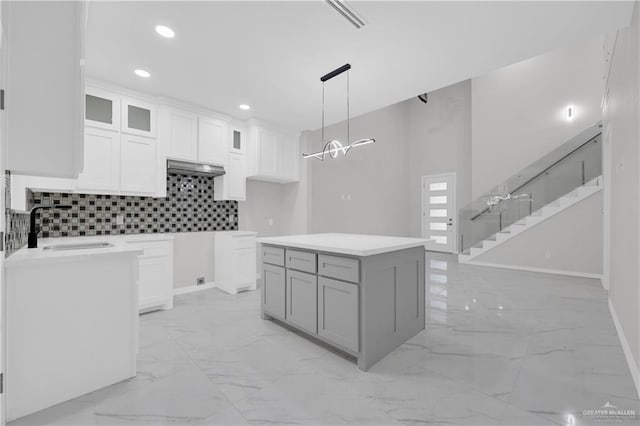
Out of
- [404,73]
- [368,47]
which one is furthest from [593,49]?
[368,47]

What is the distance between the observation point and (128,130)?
351 cm

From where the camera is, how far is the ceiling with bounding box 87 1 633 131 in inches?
88.2

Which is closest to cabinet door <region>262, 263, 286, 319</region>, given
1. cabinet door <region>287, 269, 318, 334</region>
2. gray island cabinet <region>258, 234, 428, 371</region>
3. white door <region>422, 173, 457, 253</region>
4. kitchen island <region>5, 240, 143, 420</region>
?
gray island cabinet <region>258, 234, 428, 371</region>

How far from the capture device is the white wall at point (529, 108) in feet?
19.4

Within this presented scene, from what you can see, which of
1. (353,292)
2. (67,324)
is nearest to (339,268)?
(353,292)

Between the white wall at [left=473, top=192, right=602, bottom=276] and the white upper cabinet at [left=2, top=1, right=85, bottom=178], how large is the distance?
7.03 metres

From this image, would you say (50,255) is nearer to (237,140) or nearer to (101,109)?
(101,109)

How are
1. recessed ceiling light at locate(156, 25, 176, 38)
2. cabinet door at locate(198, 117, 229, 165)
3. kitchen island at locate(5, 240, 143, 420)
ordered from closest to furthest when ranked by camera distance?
kitchen island at locate(5, 240, 143, 420), recessed ceiling light at locate(156, 25, 176, 38), cabinet door at locate(198, 117, 229, 165)

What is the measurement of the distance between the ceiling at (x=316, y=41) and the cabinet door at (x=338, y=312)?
7.08 feet

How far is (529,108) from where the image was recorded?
6.60m

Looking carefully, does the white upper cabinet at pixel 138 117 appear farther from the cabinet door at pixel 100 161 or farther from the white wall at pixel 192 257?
the white wall at pixel 192 257

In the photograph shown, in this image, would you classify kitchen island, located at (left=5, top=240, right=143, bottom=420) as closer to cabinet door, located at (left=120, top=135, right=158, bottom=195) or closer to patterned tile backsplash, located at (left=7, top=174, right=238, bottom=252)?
patterned tile backsplash, located at (left=7, top=174, right=238, bottom=252)

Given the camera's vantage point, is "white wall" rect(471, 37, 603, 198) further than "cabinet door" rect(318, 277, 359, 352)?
Yes

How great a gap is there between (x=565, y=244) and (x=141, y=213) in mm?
7195
